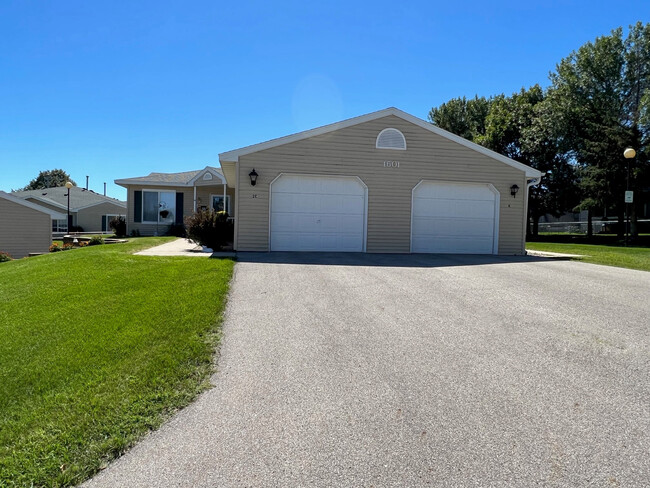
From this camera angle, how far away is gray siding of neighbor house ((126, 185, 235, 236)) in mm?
19359

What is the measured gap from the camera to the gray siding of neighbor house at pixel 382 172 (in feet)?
36.4

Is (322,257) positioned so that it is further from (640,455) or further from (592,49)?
(592,49)

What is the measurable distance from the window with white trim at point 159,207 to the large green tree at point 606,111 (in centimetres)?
2241

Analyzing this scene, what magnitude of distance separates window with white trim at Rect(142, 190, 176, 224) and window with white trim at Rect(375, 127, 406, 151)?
1200cm

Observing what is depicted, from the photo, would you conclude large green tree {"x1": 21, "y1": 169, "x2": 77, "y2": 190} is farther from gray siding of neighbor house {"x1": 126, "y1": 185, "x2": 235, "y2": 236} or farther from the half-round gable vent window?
the half-round gable vent window

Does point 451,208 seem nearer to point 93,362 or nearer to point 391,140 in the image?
point 391,140

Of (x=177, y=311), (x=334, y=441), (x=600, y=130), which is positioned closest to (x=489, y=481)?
(x=334, y=441)

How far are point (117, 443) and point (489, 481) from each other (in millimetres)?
2293

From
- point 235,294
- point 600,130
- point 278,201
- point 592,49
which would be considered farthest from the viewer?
point 592,49

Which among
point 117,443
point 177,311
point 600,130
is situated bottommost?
point 117,443

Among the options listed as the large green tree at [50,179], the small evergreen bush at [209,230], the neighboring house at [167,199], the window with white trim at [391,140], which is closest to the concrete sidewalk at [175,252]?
the small evergreen bush at [209,230]

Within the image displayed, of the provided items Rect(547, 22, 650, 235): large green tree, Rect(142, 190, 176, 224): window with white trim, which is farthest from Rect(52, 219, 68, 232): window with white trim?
Rect(547, 22, 650, 235): large green tree

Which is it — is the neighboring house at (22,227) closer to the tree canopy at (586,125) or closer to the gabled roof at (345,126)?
the gabled roof at (345,126)

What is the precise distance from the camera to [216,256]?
9711 mm
